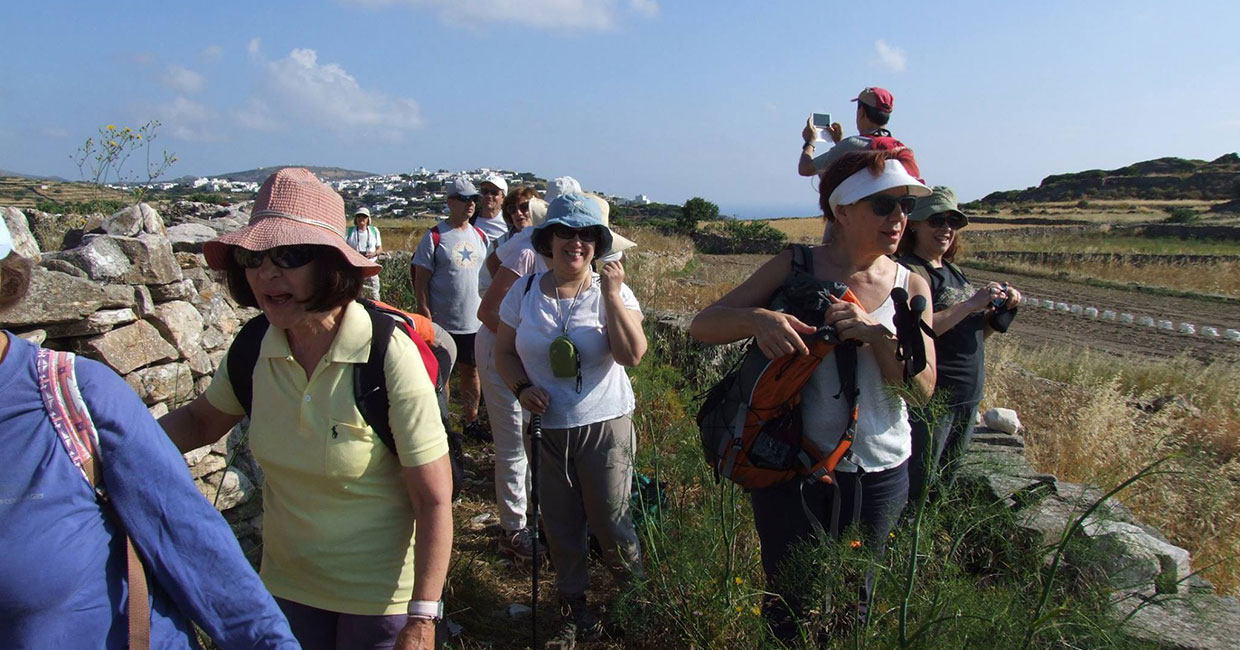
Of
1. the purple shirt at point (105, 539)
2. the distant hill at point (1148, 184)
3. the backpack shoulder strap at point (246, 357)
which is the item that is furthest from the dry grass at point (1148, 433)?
the distant hill at point (1148, 184)

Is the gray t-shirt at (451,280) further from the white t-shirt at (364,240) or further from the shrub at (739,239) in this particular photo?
the shrub at (739,239)

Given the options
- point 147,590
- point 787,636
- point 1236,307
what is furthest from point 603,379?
point 1236,307

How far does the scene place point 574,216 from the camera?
119 inches

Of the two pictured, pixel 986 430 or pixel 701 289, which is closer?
pixel 986 430

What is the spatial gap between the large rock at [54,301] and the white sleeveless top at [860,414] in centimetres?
308

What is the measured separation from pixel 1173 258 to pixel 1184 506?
23.9 m

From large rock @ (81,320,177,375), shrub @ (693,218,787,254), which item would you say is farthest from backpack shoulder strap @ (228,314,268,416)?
shrub @ (693,218,787,254)

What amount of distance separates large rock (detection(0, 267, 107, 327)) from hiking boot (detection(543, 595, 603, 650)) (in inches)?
96.3

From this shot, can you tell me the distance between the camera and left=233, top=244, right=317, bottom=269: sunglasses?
1.77 meters

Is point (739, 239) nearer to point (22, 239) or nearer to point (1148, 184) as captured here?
point (22, 239)

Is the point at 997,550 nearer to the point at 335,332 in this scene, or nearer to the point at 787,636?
the point at 787,636

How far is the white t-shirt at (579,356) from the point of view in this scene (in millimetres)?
3023

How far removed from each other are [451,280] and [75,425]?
163 inches

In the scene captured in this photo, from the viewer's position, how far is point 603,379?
10.1ft
